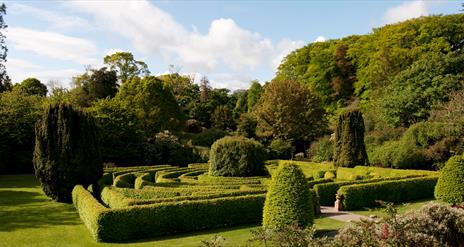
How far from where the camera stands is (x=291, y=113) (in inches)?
1598

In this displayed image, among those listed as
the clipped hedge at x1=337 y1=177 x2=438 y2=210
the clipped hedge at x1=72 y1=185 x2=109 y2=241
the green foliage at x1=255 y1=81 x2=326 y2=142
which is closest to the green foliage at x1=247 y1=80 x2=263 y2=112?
the green foliage at x1=255 y1=81 x2=326 y2=142

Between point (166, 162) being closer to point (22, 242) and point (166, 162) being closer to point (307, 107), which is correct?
point (307, 107)

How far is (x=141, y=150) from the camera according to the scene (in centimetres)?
3556

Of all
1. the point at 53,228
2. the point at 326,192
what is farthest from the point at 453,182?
the point at 53,228

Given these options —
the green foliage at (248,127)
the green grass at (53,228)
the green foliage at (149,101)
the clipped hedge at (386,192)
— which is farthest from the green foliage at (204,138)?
the clipped hedge at (386,192)

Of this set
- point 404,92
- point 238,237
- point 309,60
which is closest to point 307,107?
point 404,92

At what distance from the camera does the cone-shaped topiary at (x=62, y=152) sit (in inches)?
717

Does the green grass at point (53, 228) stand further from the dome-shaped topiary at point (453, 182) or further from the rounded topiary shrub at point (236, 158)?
the rounded topiary shrub at point (236, 158)

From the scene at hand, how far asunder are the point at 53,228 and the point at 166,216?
13.8 ft

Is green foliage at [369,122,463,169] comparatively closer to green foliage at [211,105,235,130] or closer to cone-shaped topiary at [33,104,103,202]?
cone-shaped topiary at [33,104,103,202]

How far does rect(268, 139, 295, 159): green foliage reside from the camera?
129 ft

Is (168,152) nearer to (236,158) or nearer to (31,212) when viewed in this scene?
(236,158)

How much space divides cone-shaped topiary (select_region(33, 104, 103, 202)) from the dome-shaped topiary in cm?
1477

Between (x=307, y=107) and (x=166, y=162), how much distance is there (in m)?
14.8
